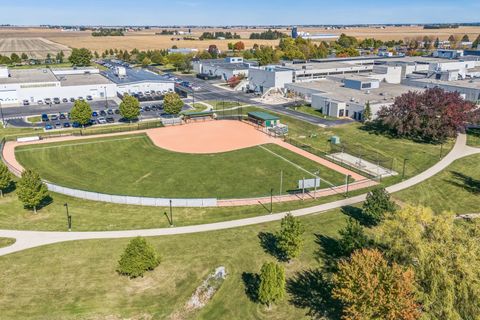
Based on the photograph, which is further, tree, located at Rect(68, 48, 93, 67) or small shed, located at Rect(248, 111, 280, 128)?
tree, located at Rect(68, 48, 93, 67)

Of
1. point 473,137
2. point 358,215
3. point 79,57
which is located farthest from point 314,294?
point 79,57

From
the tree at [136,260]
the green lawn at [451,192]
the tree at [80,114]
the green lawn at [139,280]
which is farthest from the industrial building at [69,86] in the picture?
the tree at [136,260]

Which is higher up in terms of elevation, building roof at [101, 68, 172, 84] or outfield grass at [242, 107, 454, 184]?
building roof at [101, 68, 172, 84]

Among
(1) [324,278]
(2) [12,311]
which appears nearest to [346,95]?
(1) [324,278]

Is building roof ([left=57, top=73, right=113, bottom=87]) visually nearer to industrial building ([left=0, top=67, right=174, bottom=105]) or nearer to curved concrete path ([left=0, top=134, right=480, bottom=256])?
industrial building ([left=0, top=67, right=174, bottom=105])

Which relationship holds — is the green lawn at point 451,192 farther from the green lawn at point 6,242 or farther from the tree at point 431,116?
the green lawn at point 6,242

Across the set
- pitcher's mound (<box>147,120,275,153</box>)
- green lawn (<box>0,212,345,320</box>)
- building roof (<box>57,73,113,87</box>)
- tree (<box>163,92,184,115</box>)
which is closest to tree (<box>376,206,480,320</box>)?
green lawn (<box>0,212,345,320</box>)
